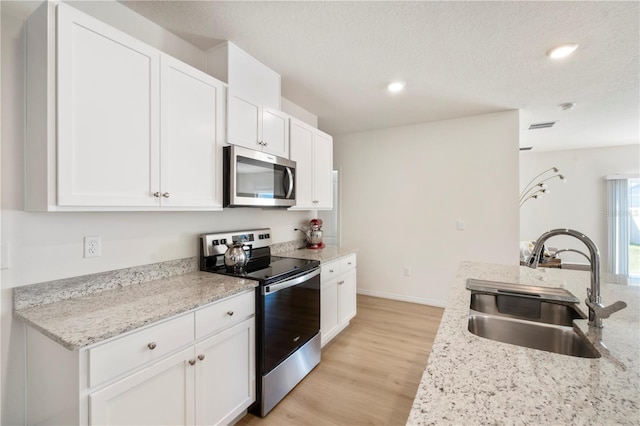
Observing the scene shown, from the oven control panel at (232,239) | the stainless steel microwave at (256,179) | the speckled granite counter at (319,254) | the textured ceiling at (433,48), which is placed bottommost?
the speckled granite counter at (319,254)

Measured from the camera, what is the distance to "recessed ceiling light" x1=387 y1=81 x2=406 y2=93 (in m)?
2.63

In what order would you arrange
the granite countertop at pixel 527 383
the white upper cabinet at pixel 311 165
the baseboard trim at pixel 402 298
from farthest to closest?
the baseboard trim at pixel 402 298
the white upper cabinet at pixel 311 165
the granite countertop at pixel 527 383

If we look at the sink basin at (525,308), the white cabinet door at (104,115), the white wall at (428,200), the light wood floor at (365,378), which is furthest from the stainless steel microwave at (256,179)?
the white wall at (428,200)

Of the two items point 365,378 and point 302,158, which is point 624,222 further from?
point 302,158

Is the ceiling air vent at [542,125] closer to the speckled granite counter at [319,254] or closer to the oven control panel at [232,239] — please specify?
the speckled granite counter at [319,254]

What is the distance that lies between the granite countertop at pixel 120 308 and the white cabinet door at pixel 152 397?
0.74 feet

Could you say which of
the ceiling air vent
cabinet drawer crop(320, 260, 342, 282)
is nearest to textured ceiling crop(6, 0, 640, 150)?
the ceiling air vent

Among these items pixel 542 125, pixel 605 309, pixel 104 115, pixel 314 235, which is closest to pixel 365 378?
pixel 314 235

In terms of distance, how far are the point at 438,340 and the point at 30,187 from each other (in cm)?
180

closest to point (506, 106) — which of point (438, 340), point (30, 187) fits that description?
point (438, 340)

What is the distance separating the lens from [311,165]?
289cm

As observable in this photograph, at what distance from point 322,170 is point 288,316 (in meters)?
1.65

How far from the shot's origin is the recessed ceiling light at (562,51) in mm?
1982

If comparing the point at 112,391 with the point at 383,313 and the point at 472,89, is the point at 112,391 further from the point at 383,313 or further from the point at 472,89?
the point at 472,89
